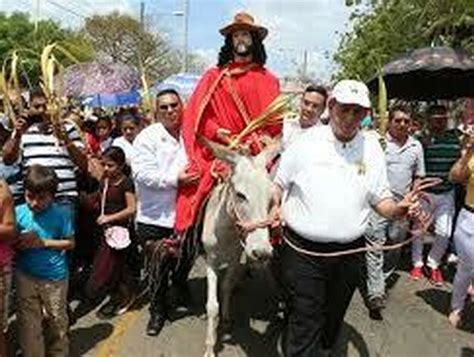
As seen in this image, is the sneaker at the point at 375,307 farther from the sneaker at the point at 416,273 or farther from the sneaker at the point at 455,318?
the sneaker at the point at 416,273

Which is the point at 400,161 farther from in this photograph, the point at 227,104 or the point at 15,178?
the point at 15,178

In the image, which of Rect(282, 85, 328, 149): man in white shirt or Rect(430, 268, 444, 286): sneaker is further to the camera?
Rect(430, 268, 444, 286): sneaker

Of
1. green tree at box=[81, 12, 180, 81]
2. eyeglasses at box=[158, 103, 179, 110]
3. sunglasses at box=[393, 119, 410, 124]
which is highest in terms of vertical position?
green tree at box=[81, 12, 180, 81]

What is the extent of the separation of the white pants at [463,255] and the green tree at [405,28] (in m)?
7.76

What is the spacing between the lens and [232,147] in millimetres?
6398

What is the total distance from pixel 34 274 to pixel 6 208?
0.71m

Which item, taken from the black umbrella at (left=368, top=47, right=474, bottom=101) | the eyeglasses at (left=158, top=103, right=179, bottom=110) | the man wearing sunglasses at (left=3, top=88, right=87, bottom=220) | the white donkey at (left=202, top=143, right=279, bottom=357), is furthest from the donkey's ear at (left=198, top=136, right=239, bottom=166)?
the black umbrella at (left=368, top=47, right=474, bottom=101)

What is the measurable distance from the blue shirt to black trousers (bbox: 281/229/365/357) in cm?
167

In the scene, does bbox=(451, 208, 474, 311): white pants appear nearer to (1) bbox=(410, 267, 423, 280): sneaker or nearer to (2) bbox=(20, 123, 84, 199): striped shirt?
(1) bbox=(410, 267, 423, 280): sneaker

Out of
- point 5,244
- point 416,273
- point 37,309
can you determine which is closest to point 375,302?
point 416,273

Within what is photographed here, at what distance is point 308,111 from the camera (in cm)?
765

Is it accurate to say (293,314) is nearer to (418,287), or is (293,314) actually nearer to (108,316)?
(108,316)

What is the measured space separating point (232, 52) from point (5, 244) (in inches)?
111

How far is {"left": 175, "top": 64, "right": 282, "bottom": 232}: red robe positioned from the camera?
7.11 meters
